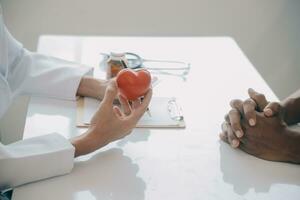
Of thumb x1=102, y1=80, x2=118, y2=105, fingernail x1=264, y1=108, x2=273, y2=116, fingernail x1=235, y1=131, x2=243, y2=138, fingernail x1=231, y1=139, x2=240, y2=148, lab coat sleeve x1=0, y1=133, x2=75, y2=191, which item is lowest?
lab coat sleeve x1=0, y1=133, x2=75, y2=191

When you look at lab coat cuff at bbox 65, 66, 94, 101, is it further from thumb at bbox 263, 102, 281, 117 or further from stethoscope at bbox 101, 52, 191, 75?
thumb at bbox 263, 102, 281, 117

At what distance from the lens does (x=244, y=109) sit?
3.71ft

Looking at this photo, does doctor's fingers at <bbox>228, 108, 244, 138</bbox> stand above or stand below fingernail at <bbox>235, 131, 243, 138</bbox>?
above

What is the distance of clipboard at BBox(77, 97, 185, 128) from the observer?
1196 mm

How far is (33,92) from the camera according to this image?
52.1 inches

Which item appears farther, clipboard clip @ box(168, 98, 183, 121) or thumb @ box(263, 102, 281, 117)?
clipboard clip @ box(168, 98, 183, 121)

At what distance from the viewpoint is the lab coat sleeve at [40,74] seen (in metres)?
1.32

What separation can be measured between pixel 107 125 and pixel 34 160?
0.20m

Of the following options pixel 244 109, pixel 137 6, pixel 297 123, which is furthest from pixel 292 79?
pixel 244 109

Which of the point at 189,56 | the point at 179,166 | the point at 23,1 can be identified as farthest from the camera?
the point at 23,1

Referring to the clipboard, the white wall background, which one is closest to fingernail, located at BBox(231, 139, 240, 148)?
the clipboard

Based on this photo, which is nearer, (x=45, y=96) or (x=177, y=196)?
(x=177, y=196)

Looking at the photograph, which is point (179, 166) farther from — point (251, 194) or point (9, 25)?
point (9, 25)

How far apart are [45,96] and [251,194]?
2.36 ft
